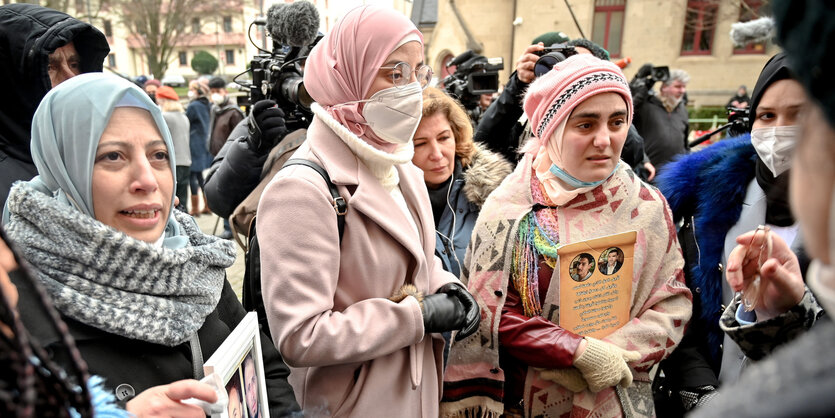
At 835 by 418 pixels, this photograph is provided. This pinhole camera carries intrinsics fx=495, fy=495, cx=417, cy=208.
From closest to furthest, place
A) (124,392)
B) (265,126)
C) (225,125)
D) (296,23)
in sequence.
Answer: (124,392) → (265,126) → (296,23) → (225,125)

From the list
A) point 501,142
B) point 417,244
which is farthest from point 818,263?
point 501,142

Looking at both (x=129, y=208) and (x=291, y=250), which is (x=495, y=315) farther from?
(x=129, y=208)

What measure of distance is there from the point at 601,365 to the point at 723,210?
2.98ft

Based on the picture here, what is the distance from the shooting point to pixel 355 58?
5.84 feet

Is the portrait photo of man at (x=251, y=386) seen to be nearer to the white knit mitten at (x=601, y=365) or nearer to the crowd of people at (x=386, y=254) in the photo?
the crowd of people at (x=386, y=254)

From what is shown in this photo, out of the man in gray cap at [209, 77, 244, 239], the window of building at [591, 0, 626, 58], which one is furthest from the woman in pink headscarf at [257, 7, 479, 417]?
the window of building at [591, 0, 626, 58]

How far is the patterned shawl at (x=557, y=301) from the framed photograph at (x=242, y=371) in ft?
2.68

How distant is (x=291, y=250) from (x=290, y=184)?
0.21 meters

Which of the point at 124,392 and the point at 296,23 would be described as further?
the point at 296,23

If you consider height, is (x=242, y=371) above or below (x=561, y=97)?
below

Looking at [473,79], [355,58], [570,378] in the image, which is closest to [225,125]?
[473,79]

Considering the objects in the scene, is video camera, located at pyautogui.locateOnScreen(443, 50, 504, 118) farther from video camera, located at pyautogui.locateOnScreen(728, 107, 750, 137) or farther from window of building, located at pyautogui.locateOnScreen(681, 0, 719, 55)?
window of building, located at pyautogui.locateOnScreen(681, 0, 719, 55)

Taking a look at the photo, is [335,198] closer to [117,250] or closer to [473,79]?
[117,250]

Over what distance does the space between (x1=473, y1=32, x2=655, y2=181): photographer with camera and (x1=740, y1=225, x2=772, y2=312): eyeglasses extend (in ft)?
5.62
